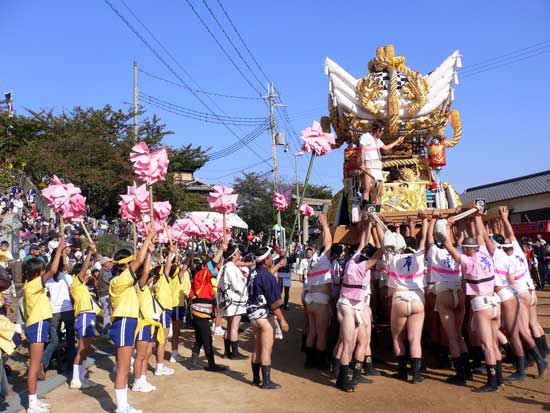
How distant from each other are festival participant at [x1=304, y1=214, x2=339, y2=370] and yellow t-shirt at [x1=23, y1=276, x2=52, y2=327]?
11.6 ft

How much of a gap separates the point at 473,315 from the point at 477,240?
967 millimetres

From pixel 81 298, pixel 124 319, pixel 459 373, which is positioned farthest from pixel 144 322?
pixel 459 373

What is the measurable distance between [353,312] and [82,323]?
11.6 ft

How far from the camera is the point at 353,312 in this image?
6.75 metres

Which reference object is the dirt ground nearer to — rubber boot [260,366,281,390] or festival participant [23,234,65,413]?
rubber boot [260,366,281,390]

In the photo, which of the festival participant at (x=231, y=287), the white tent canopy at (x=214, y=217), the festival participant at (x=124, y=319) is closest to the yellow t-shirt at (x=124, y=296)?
the festival participant at (x=124, y=319)

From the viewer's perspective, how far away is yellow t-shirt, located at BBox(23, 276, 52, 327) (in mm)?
6152

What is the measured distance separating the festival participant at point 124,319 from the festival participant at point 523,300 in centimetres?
467

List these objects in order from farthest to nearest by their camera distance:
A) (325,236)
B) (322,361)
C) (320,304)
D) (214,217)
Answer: (214,217) < (322,361) < (320,304) < (325,236)

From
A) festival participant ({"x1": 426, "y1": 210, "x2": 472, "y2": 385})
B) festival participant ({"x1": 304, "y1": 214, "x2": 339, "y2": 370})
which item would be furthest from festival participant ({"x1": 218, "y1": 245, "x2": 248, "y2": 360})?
festival participant ({"x1": 426, "y1": 210, "x2": 472, "y2": 385})

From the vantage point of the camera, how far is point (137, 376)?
6887mm

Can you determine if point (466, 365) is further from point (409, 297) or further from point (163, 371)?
point (163, 371)

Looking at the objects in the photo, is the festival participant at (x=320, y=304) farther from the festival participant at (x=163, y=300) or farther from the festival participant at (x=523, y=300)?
the festival participant at (x=523, y=300)

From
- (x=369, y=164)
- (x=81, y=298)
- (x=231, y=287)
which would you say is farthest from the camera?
(x=369, y=164)
